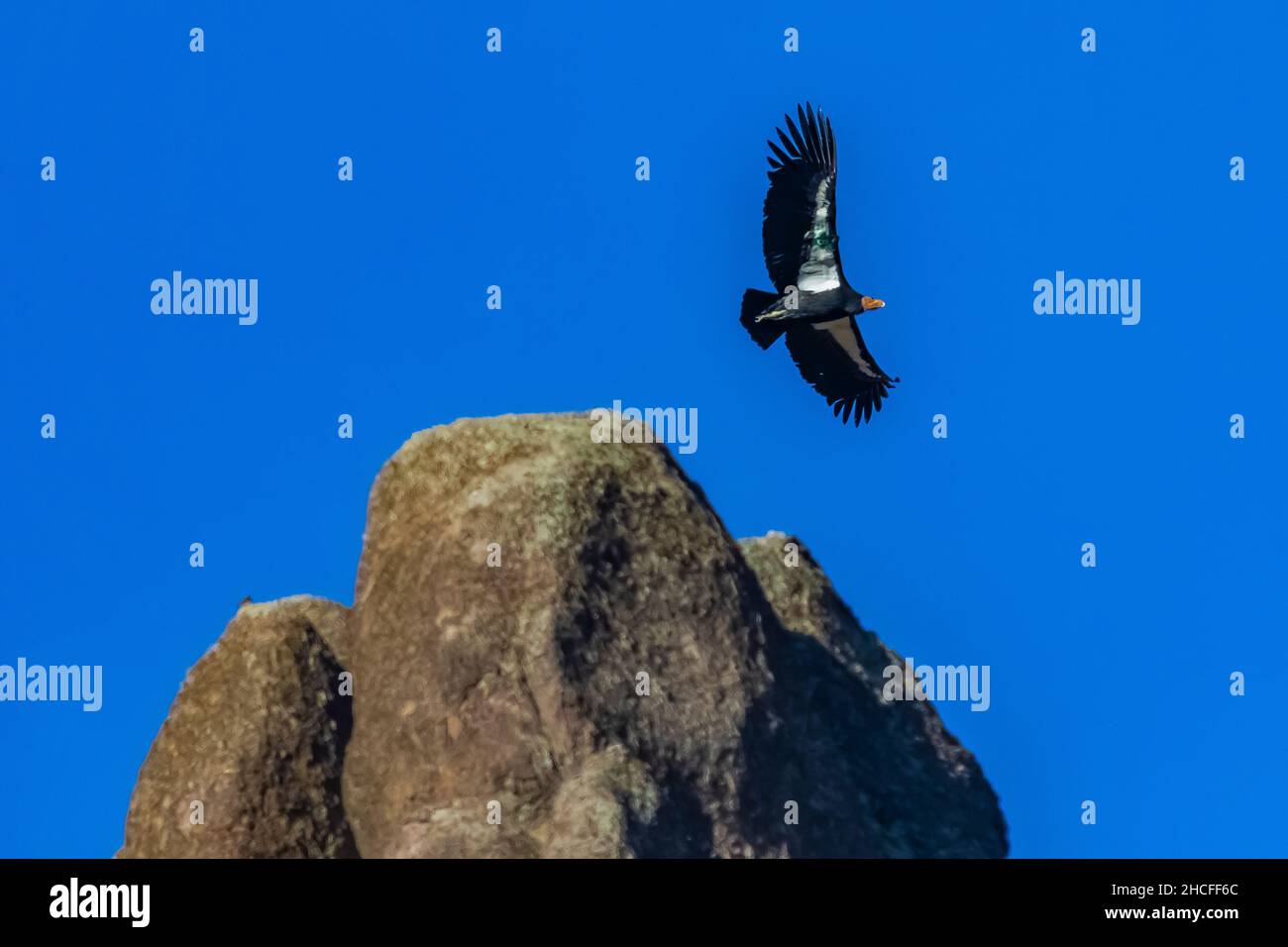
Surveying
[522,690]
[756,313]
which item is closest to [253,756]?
[522,690]

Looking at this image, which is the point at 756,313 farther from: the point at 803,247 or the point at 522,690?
the point at 522,690

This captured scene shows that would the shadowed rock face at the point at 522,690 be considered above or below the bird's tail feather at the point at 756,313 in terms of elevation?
below

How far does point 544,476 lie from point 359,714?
4620 millimetres

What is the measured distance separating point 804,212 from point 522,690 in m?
8.17

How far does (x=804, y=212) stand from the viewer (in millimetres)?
36594

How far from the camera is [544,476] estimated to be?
38594mm

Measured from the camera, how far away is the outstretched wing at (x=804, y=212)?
36344mm

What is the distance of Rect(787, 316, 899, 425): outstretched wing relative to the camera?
3872cm

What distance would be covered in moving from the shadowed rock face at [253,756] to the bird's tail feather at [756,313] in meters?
8.44

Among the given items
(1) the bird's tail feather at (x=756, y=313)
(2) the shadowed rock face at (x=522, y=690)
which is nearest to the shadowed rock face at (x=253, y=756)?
(2) the shadowed rock face at (x=522, y=690)

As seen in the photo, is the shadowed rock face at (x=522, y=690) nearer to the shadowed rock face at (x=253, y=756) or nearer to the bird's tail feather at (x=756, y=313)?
the shadowed rock face at (x=253, y=756)
